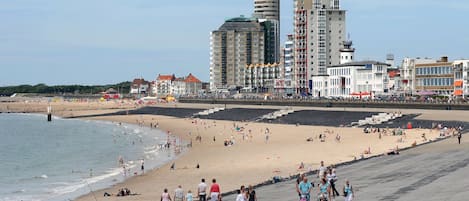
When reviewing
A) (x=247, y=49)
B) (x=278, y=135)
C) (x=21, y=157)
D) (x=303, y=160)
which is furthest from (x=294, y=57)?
(x=303, y=160)

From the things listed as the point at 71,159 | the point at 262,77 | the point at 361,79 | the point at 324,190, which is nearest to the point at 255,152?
the point at 71,159

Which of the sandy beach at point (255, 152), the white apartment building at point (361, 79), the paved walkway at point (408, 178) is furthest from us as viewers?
the white apartment building at point (361, 79)

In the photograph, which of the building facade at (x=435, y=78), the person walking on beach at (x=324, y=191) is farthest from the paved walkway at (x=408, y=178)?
the building facade at (x=435, y=78)

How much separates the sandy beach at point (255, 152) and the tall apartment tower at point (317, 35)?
5151cm

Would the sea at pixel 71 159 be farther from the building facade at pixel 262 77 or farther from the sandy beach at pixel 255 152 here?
the building facade at pixel 262 77

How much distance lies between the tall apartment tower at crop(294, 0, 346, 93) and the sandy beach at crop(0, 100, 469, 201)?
51512 millimetres

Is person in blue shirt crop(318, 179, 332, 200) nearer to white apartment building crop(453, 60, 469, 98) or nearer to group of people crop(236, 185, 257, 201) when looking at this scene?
group of people crop(236, 185, 257, 201)

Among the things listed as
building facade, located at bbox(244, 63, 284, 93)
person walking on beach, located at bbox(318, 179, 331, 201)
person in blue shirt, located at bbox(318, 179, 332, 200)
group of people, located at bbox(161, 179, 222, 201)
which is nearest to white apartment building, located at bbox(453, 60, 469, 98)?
building facade, located at bbox(244, 63, 284, 93)

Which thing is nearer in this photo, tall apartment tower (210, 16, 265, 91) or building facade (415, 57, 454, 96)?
building facade (415, 57, 454, 96)

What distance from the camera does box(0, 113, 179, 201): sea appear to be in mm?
39438

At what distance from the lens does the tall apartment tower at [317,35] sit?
135000mm

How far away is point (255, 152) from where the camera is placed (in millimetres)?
53875

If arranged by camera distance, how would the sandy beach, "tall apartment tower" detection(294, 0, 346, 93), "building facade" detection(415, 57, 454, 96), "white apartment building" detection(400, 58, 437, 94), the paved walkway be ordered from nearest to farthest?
the paved walkway
the sandy beach
"building facade" detection(415, 57, 454, 96)
"white apartment building" detection(400, 58, 437, 94)
"tall apartment tower" detection(294, 0, 346, 93)

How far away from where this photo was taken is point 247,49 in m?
195
